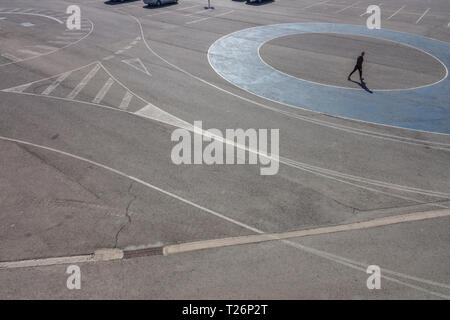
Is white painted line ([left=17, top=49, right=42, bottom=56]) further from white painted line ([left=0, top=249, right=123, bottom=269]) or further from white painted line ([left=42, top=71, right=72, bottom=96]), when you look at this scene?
white painted line ([left=0, top=249, right=123, bottom=269])

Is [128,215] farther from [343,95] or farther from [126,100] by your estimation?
[343,95]

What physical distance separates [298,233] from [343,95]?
1127cm

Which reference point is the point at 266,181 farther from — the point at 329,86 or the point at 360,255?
the point at 329,86

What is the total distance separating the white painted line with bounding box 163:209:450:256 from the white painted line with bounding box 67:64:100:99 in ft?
41.0

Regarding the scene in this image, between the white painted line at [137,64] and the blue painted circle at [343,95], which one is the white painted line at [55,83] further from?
the blue painted circle at [343,95]

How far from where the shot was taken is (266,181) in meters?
11.8

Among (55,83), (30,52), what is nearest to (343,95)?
(55,83)

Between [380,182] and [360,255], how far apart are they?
12.6 feet

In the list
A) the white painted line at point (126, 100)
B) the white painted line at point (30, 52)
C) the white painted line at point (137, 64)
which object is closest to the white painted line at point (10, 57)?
the white painted line at point (30, 52)

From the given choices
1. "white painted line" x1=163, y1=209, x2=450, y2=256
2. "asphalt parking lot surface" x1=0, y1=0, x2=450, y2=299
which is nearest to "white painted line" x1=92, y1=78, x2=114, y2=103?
"asphalt parking lot surface" x1=0, y1=0, x2=450, y2=299

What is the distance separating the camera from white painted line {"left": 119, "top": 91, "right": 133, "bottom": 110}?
16.4 m

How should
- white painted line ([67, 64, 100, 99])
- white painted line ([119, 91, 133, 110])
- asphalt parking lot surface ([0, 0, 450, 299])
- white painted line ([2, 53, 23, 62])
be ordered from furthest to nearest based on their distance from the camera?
1. white painted line ([2, 53, 23, 62])
2. white painted line ([67, 64, 100, 99])
3. white painted line ([119, 91, 133, 110])
4. asphalt parking lot surface ([0, 0, 450, 299])

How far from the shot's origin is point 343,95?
18.1m
